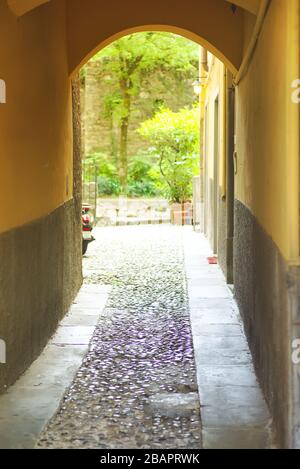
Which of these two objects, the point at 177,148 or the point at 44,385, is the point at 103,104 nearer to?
the point at 177,148

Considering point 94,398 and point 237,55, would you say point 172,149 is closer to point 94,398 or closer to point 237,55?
point 237,55

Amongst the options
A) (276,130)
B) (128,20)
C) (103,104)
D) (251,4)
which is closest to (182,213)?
(103,104)

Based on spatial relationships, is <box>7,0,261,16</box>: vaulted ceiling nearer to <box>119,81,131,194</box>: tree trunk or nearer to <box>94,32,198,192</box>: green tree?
<box>94,32,198,192</box>: green tree

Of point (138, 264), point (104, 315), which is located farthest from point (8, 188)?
point (138, 264)

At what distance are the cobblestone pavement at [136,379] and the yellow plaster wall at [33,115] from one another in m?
1.20

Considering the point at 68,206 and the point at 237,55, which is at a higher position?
the point at 237,55

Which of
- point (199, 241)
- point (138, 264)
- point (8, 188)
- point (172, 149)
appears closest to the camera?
point (8, 188)

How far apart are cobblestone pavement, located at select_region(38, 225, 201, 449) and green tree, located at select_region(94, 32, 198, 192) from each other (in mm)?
14683

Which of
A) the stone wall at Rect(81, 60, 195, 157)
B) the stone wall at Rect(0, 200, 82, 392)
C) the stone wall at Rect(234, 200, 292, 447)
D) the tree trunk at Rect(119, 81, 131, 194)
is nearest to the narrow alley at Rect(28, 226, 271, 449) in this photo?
the stone wall at Rect(234, 200, 292, 447)

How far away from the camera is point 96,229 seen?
728 inches

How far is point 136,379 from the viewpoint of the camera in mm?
5383

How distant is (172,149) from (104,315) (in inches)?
532

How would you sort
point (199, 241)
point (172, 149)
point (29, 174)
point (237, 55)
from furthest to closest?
point (172, 149) < point (199, 241) < point (237, 55) < point (29, 174)

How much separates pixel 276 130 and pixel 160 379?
2.09m
